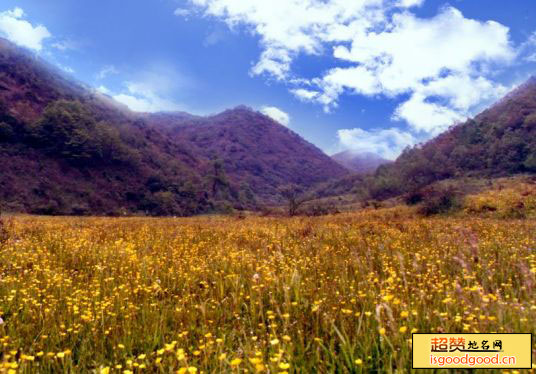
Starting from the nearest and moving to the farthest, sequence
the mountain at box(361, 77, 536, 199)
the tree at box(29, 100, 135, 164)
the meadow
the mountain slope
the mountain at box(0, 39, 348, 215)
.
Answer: the meadow → the mountain at box(0, 39, 348, 215) → the mountain at box(361, 77, 536, 199) → the tree at box(29, 100, 135, 164) → the mountain slope

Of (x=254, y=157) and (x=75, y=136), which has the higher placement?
(x=254, y=157)

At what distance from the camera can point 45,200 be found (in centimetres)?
4803

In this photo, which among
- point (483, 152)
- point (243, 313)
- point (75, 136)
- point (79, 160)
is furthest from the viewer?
point (79, 160)

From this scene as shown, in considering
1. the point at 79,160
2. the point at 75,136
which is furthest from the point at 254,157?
the point at 75,136

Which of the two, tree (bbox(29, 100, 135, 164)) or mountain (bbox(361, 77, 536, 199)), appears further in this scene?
tree (bbox(29, 100, 135, 164))

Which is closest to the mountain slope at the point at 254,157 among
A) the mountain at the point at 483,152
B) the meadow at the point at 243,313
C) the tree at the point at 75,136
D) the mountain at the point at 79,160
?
the mountain at the point at 79,160

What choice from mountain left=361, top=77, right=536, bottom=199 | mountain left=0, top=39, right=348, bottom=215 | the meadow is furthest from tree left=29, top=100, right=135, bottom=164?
the meadow

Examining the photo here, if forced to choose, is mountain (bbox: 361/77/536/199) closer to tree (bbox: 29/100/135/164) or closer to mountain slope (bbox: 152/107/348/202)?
tree (bbox: 29/100/135/164)

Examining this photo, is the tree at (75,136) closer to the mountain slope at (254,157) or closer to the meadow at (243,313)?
the meadow at (243,313)

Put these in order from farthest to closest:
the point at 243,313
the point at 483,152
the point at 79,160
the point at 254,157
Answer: the point at 254,157
the point at 79,160
the point at 483,152
the point at 243,313

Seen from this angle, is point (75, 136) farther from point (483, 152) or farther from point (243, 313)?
point (483, 152)

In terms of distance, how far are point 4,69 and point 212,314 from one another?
8557cm

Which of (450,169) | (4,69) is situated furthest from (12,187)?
(450,169)

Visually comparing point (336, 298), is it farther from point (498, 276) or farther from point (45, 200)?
point (45, 200)
